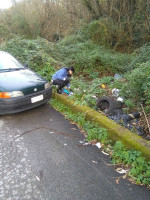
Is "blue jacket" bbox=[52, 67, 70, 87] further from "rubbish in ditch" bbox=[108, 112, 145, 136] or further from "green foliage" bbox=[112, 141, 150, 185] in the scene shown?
"green foliage" bbox=[112, 141, 150, 185]

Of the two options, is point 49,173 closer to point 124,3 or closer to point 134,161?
point 134,161

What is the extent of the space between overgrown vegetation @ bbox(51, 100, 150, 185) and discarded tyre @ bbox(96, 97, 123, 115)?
2.56 ft

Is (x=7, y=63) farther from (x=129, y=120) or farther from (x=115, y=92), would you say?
(x=129, y=120)

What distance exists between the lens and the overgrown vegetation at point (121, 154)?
8.08 ft

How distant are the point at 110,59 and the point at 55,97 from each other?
3646 mm

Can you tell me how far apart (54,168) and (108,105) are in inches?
97.3

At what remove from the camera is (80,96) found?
4.96 meters

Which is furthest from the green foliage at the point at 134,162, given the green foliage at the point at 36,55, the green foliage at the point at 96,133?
the green foliage at the point at 36,55

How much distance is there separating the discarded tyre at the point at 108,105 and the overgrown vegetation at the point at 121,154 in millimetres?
779

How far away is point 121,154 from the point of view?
2.83 meters

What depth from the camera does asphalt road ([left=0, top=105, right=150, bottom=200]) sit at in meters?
2.23

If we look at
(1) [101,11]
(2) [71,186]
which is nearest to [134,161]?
(2) [71,186]

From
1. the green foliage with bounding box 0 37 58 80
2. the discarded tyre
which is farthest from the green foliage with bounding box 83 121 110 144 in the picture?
the green foliage with bounding box 0 37 58 80

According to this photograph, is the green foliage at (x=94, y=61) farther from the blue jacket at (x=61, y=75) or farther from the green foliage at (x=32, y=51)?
the blue jacket at (x=61, y=75)
